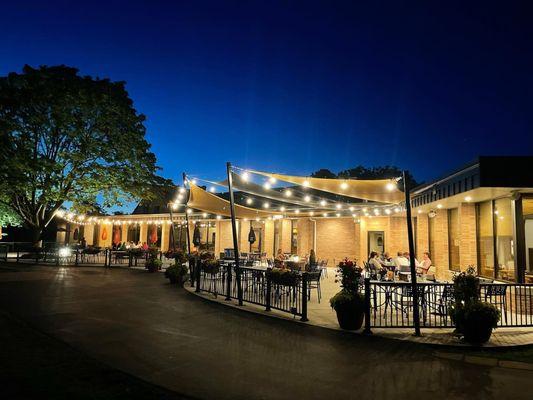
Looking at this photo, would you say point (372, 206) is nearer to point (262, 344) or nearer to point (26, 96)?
point (262, 344)

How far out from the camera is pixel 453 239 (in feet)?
40.4

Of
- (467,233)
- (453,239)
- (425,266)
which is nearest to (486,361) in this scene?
(467,233)

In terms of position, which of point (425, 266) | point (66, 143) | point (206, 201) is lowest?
point (425, 266)

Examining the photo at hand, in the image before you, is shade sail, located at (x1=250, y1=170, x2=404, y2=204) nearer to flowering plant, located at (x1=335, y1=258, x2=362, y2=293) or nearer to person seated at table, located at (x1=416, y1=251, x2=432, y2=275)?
person seated at table, located at (x1=416, y1=251, x2=432, y2=275)

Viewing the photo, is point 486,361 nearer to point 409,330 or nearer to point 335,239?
point 409,330

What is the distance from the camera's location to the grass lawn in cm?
375

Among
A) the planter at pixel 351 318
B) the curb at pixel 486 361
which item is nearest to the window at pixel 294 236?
the planter at pixel 351 318

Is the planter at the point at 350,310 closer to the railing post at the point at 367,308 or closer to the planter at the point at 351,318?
the planter at the point at 351,318

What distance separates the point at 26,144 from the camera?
60.6ft

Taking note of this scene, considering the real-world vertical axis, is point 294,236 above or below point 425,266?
above

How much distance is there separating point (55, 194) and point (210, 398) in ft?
61.1

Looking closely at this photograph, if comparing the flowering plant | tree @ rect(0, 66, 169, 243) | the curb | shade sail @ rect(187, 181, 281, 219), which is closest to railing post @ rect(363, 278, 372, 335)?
the flowering plant

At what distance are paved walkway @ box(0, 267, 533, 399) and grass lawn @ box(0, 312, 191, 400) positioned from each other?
0.23m

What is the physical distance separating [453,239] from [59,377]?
12060 mm
